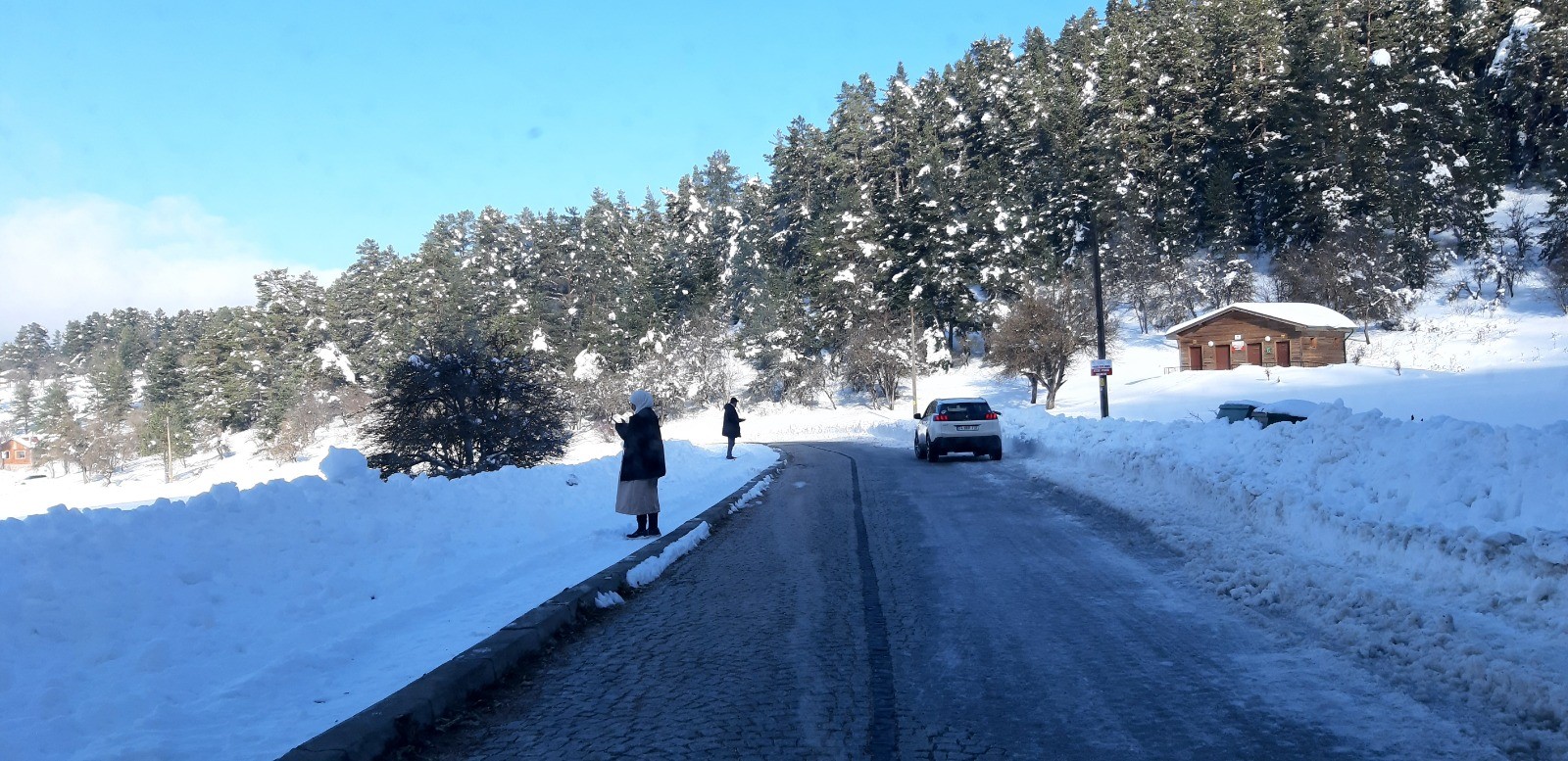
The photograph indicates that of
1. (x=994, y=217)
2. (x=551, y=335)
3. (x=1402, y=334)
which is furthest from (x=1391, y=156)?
(x=551, y=335)

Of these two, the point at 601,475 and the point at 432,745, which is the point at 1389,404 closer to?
the point at 601,475

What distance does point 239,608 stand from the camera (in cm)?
645

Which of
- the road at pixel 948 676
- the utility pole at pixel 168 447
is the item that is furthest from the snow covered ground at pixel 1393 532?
the utility pole at pixel 168 447

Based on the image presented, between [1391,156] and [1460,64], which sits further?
[1460,64]

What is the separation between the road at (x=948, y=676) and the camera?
4.41 m

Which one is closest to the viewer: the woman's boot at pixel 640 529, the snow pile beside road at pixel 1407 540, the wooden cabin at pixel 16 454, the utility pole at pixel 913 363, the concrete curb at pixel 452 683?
the concrete curb at pixel 452 683

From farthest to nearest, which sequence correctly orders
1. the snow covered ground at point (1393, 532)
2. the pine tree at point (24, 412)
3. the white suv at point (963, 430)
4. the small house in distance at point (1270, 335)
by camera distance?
the pine tree at point (24, 412) → the small house in distance at point (1270, 335) → the white suv at point (963, 430) → the snow covered ground at point (1393, 532)

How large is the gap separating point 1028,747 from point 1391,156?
254ft

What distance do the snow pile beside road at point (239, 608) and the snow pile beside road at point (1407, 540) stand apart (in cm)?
590

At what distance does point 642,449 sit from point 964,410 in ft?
50.1

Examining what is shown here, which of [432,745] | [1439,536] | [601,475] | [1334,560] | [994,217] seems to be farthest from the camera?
[994,217]

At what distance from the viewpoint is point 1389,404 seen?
37094mm

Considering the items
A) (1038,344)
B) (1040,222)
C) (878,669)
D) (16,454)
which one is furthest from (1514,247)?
(16,454)

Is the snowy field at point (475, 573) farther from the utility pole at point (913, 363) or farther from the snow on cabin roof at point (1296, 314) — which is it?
the snow on cabin roof at point (1296, 314)
